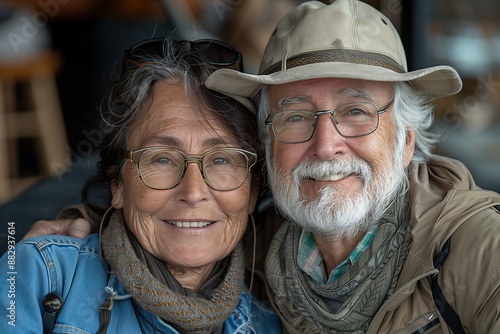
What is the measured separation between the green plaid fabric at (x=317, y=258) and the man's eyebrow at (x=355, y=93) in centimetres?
41

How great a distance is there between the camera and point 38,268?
6.46 ft

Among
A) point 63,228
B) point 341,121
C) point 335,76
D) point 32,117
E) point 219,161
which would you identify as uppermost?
point 335,76

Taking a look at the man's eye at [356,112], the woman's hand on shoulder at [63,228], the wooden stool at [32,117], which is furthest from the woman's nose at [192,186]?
the wooden stool at [32,117]

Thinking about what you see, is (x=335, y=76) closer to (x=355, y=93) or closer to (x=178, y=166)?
(x=355, y=93)

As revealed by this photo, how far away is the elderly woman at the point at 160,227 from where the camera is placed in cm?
196

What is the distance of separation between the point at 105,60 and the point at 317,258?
327 centimetres

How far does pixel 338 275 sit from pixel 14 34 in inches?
128

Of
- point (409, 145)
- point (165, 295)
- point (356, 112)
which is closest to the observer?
point (165, 295)

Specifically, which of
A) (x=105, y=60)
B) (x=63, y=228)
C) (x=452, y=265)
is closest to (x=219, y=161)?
(x=63, y=228)

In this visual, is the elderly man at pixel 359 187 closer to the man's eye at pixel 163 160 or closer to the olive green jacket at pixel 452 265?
the olive green jacket at pixel 452 265

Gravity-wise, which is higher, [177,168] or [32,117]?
[177,168]

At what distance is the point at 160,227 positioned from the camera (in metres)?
2.10

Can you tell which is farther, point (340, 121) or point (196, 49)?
point (196, 49)

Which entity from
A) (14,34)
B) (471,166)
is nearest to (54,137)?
(14,34)
